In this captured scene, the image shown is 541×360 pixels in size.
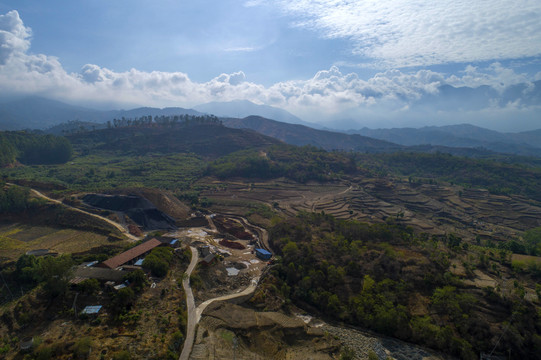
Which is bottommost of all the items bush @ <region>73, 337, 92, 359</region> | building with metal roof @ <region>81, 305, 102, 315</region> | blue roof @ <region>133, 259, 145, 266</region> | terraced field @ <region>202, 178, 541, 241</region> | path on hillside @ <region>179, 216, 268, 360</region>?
terraced field @ <region>202, 178, 541, 241</region>

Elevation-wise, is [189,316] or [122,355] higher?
[122,355]

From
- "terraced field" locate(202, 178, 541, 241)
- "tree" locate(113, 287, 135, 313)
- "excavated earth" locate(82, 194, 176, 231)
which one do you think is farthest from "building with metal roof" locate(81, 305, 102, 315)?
"terraced field" locate(202, 178, 541, 241)

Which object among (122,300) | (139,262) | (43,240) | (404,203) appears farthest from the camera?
(404,203)

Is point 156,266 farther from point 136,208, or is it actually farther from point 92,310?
point 136,208

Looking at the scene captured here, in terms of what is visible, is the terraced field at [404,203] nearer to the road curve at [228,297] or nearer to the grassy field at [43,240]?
the grassy field at [43,240]

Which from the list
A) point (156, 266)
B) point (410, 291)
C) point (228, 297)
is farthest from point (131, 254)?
point (410, 291)

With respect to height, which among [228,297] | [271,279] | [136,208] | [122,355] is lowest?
[271,279]

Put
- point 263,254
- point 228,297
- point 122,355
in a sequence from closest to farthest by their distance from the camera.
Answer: point 122,355
point 228,297
point 263,254

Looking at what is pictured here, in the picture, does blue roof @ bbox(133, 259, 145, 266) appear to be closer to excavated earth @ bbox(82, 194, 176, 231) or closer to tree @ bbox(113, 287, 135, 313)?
tree @ bbox(113, 287, 135, 313)
